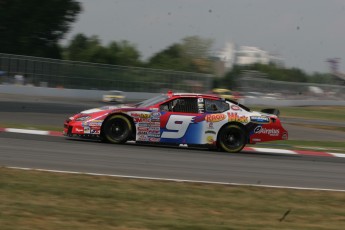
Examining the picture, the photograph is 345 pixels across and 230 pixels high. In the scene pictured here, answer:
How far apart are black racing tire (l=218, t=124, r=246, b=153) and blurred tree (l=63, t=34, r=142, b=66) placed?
220 feet

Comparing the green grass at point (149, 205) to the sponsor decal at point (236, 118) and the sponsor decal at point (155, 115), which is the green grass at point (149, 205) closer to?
the sponsor decal at point (155, 115)

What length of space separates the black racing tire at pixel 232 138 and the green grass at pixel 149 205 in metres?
4.84

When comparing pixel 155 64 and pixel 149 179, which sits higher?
pixel 155 64

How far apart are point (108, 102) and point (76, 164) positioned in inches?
1164

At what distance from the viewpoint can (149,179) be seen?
9.02 m

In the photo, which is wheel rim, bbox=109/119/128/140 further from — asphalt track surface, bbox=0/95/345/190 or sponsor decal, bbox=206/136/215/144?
sponsor decal, bbox=206/136/215/144

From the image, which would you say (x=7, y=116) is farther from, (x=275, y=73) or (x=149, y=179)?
(x=275, y=73)

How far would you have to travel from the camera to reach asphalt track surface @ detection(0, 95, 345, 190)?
9.77 meters

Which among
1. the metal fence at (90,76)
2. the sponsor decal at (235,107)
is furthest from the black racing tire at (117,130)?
the metal fence at (90,76)

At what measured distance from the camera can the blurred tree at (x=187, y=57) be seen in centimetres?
8881

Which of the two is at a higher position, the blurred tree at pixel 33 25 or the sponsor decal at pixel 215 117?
the blurred tree at pixel 33 25

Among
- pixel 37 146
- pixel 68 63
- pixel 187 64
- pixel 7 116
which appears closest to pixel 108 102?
pixel 68 63

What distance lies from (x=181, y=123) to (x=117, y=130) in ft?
4.90

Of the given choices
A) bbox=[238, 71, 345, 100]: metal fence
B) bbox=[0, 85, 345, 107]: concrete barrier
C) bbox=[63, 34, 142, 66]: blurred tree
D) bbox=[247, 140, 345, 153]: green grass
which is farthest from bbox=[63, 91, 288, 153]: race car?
bbox=[63, 34, 142, 66]: blurred tree
